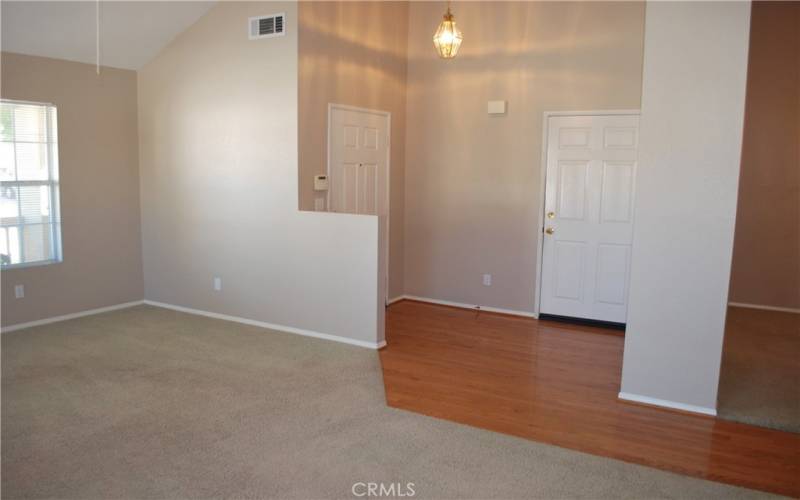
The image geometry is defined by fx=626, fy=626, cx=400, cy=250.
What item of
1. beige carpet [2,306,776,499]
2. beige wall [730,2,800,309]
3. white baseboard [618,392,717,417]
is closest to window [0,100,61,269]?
beige carpet [2,306,776,499]

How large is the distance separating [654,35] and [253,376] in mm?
3393

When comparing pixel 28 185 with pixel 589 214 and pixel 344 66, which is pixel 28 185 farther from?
pixel 589 214

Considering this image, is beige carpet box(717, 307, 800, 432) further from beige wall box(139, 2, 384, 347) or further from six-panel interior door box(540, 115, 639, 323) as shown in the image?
beige wall box(139, 2, 384, 347)

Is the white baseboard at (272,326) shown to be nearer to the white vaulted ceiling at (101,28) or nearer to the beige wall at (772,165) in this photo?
the white vaulted ceiling at (101,28)

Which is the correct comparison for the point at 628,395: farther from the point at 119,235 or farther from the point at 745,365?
the point at 119,235

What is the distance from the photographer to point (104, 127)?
5.90 metres

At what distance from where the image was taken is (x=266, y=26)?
17.3ft

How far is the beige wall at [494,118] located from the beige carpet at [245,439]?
205 centimetres

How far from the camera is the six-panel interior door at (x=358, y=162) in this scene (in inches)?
224

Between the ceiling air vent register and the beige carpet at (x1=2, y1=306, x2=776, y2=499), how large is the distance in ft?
8.67

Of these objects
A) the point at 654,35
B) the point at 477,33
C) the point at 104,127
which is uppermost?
the point at 477,33

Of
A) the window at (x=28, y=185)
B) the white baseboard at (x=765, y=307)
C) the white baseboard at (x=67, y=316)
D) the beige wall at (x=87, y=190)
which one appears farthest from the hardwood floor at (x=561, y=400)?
the window at (x=28, y=185)

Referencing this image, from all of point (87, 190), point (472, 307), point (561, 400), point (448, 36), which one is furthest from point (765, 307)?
point (87, 190)

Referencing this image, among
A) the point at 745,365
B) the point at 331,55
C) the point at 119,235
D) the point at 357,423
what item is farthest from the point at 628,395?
the point at 119,235
